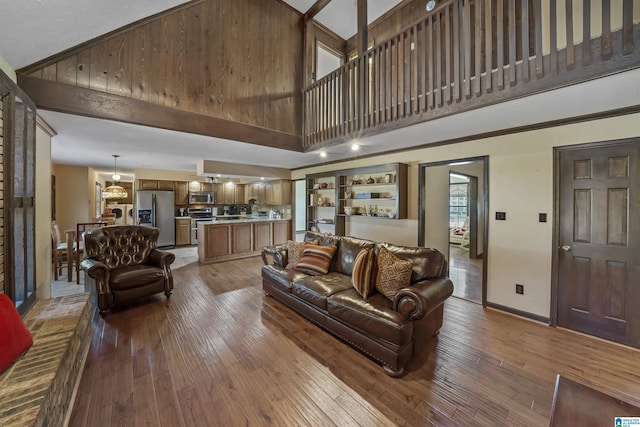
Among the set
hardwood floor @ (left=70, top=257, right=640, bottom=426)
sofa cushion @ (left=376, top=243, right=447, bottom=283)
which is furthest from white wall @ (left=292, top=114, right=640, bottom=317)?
sofa cushion @ (left=376, top=243, right=447, bottom=283)

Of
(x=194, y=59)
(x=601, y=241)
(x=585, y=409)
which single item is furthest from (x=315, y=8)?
(x=585, y=409)

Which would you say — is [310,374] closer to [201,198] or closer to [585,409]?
[585,409]

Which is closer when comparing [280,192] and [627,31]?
[627,31]

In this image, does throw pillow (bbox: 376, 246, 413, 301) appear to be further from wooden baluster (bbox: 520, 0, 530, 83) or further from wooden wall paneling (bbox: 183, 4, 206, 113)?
wooden wall paneling (bbox: 183, 4, 206, 113)

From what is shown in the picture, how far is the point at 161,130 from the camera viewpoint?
10.5ft

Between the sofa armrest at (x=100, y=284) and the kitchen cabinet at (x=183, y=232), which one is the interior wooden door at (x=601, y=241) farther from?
the kitchen cabinet at (x=183, y=232)

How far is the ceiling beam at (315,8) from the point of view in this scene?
439 centimetres

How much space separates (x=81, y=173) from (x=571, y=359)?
9862 mm

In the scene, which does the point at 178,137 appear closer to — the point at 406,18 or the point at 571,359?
the point at 406,18

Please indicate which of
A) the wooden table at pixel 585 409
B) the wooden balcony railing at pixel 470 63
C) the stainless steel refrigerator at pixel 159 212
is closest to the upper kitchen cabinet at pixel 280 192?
the wooden balcony railing at pixel 470 63

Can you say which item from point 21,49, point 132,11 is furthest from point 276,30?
point 21,49

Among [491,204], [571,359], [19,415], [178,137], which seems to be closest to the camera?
[19,415]

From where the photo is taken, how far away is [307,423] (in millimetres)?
1562

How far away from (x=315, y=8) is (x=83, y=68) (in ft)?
12.6
